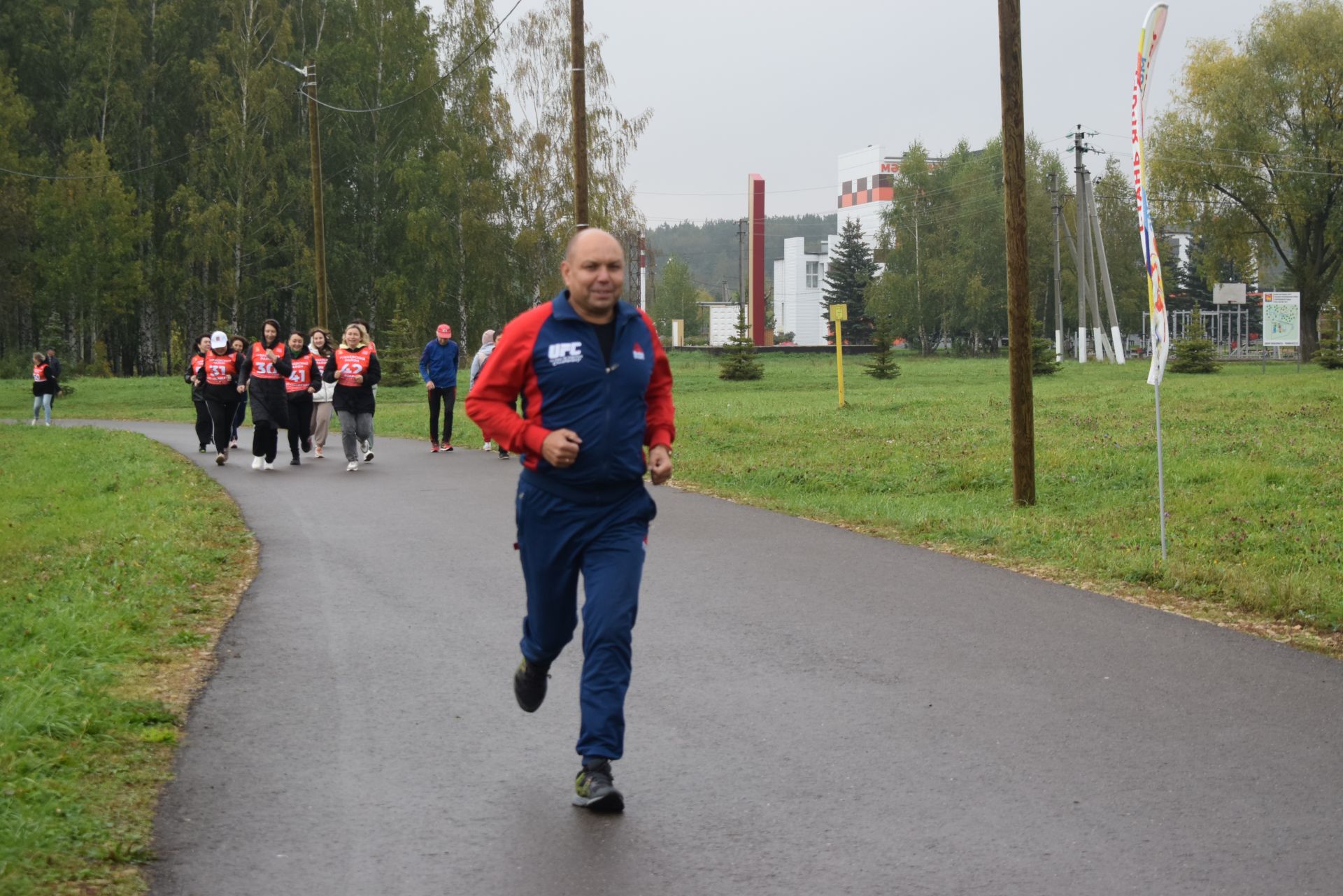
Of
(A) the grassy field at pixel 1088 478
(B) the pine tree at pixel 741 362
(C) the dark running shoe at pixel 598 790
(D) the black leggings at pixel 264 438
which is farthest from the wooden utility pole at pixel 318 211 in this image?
(C) the dark running shoe at pixel 598 790

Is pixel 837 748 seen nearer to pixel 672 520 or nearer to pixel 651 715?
pixel 651 715

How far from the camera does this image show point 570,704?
6324mm

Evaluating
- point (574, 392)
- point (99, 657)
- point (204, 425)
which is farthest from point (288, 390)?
point (574, 392)

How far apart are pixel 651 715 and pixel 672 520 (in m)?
6.82

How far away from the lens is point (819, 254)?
5664 inches

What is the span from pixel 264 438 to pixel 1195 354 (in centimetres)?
3571

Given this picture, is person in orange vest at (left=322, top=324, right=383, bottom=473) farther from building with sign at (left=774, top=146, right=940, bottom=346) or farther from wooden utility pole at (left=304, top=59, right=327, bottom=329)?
building with sign at (left=774, top=146, right=940, bottom=346)

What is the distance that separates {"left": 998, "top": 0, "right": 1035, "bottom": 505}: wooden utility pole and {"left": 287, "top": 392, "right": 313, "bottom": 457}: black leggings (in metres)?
10.3

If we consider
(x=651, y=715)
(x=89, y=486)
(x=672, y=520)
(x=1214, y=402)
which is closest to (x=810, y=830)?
(x=651, y=715)

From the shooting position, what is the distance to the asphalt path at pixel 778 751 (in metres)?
4.25

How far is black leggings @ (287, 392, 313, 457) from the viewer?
1941cm

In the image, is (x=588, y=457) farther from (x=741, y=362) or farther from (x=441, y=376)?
(x=741, y=362)

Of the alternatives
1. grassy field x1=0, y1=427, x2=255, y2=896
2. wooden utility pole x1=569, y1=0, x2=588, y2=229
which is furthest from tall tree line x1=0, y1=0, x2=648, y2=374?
grassy field x1=0, y1=427, x2=255, y2=896

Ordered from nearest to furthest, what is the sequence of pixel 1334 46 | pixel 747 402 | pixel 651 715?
1. pixel 651 715
2. pixel 747 402
3. pixel 1334 46
